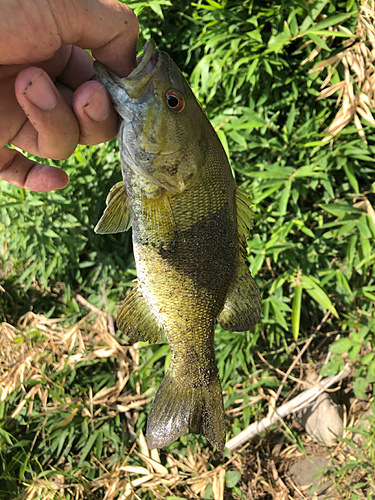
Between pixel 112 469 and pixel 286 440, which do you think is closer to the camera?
pixel 112 469

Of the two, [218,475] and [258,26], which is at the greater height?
[258,26]

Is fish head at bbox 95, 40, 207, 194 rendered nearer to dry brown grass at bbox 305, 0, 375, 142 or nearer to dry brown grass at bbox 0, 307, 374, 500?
dry brown grass at bbox 305, 0, 375, 142

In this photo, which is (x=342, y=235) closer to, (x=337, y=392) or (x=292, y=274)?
(x=292, y=274)

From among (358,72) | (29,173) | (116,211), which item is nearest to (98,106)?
(116,211)

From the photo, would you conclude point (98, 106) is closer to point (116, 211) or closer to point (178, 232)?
point (116, 211)

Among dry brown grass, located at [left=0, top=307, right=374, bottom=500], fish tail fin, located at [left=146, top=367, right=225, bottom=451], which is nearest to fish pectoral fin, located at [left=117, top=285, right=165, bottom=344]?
fish tail fin, located at [left=146, top=367, right=225, bottom=451]

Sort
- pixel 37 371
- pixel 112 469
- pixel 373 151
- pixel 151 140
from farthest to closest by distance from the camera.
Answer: pixel 37 371
pixel 112 469
pixel 373 151
pixel 151 140

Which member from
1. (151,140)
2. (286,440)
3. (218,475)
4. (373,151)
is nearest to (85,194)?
(151,140)

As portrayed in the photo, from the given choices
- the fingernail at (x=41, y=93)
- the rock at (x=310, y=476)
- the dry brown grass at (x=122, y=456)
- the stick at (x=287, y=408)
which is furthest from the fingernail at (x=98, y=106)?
the rock at (x=310, y=476)

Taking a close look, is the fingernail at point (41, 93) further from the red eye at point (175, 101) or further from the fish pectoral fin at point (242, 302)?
the fish pectoral fin at point (242, 302)
